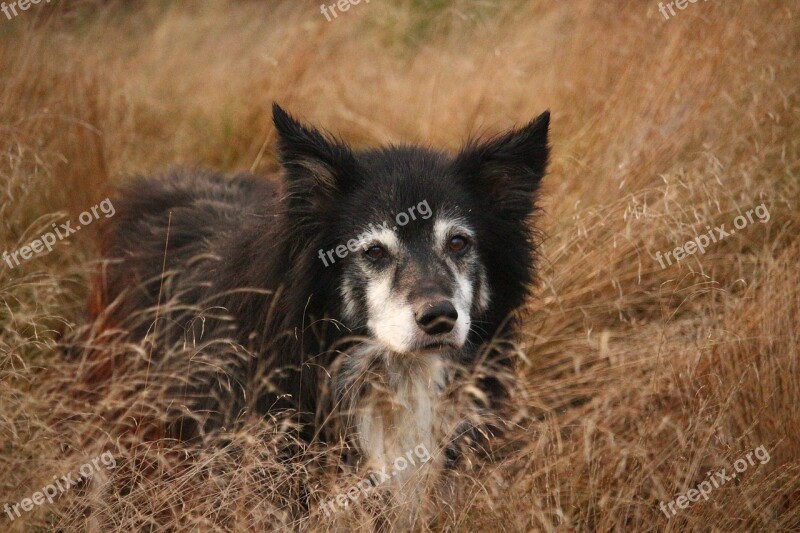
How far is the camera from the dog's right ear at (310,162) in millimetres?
3652

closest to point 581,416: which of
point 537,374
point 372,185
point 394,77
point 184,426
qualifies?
point 537,374

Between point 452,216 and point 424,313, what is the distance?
1.73 feet

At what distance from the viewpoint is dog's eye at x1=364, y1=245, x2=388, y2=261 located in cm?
367

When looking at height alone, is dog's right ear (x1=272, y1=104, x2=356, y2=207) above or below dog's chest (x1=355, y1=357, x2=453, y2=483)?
above
